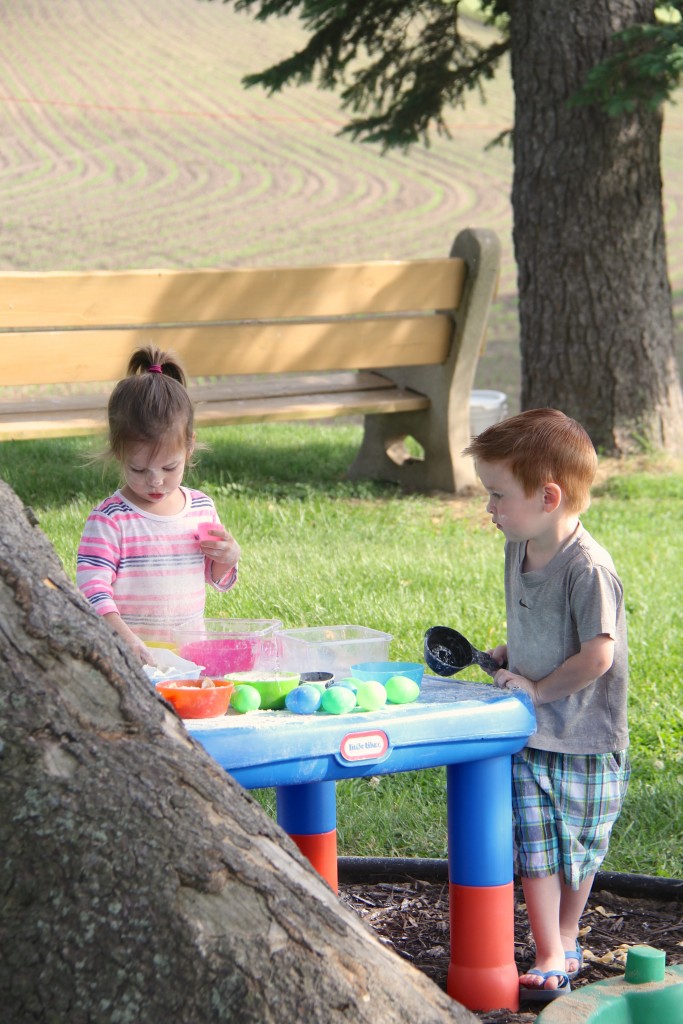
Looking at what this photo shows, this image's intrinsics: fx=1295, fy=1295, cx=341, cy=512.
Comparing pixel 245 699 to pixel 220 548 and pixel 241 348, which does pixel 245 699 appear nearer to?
pixel 220 548

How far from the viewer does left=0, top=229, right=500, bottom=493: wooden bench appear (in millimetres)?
6098

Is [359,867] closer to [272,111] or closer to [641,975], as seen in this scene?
[641,975]

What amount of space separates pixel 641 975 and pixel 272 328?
5.12 metres

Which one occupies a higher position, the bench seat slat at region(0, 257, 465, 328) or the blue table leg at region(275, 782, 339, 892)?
the bench seat slat at region(0, 257, 465, 328)

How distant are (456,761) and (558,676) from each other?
14.6 inches

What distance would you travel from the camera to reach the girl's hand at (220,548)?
304 centimetres

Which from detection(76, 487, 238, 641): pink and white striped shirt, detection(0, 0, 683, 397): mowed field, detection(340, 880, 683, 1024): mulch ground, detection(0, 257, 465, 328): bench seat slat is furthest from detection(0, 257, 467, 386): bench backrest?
detection(0, 0, 683, 397): mowed field

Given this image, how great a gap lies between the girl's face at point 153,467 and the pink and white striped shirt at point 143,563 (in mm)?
65

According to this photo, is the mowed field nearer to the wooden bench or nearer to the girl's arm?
the wooden bench

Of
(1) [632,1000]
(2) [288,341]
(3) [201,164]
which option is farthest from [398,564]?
(3) [201,164]

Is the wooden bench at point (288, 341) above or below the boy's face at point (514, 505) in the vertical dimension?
above

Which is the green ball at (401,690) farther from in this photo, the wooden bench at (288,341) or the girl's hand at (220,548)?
the wooden bench at (288,341)

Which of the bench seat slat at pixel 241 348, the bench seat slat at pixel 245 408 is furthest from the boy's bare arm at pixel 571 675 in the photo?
the bench seat slat at pixel 245 408

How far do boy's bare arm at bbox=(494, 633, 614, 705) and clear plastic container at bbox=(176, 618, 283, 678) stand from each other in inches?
18.4
